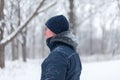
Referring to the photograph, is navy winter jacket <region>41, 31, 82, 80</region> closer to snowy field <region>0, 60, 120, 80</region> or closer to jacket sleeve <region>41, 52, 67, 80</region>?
jacket sleeve <region>41, 52, 67, 80</region>

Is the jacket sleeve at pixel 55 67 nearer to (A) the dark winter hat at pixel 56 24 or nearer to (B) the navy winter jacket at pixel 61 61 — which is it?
(B) the navy winter jacket at pixel 61 61

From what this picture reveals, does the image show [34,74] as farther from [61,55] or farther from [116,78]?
[61,55]

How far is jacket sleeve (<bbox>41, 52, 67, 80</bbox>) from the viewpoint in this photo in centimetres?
387

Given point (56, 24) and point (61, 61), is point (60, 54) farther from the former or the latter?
point (56, 24)

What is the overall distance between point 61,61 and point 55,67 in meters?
0.09

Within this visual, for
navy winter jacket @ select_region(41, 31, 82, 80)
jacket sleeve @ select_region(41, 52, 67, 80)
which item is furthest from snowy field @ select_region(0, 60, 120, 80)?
jacket sleeve @ select_region(41, 52, 67, 80)

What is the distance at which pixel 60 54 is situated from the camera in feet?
13.0

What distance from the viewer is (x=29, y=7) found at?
102 feet

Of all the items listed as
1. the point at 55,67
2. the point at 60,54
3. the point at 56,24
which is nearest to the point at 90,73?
the point at 56,24

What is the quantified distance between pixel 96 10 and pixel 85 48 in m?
54.3

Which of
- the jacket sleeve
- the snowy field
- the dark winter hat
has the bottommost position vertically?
the jacket sleeve

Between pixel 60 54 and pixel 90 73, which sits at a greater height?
pixel 90 73

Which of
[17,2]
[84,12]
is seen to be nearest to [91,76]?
[17,2]

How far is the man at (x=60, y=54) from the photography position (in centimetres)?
389
